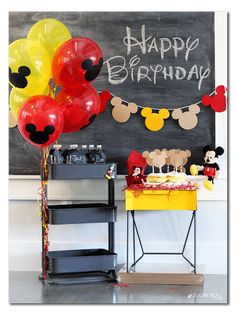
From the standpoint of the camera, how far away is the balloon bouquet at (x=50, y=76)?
3871mm

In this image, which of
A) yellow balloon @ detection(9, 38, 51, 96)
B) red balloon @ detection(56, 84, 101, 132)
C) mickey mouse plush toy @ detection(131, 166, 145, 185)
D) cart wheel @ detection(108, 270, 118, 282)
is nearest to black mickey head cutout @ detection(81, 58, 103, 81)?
red balloon @ detection(56, 84, 101, 132)

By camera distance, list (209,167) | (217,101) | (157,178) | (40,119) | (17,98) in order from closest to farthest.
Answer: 1. (40,119)
2. (17,98)
3. (157,178)
4. (209,167)
5. (217,101)

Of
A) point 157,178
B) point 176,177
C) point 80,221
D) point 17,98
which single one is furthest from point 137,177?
point 17,98

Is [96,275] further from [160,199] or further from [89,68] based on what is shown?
[89,68]

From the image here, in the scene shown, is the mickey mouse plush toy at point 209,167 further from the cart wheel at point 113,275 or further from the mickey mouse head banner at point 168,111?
the cart wheel at point 113,275

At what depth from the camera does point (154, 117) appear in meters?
4.67

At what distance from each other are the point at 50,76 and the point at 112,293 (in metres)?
1.43

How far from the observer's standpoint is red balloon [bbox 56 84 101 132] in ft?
13.4

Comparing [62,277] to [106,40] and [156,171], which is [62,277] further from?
[106,40]

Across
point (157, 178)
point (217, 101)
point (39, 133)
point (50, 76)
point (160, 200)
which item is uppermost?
point (50, 76)

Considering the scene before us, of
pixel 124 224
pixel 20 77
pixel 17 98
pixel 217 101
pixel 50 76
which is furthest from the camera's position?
pixel 124 224

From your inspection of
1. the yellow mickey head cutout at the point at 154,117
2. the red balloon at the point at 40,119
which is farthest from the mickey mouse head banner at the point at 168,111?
the red balloon at the point at 40,119

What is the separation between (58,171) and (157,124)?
35.7 inches
